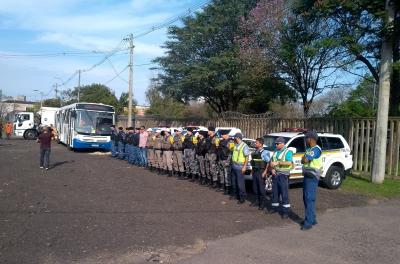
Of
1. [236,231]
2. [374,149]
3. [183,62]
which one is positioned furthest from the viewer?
[183,62]

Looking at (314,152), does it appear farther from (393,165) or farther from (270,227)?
(393,165)

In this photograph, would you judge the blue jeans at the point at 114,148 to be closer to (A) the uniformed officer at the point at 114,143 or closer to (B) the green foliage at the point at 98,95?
(A) the uniformed officer at the point at 114,143

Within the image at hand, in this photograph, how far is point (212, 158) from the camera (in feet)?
44.0

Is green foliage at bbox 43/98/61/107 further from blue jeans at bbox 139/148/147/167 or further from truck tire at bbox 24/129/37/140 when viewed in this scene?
blue jeans at bbox 139/148/147/167

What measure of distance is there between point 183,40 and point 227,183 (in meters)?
20.8

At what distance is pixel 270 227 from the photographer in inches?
352

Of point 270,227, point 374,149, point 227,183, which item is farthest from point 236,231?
point 374,149

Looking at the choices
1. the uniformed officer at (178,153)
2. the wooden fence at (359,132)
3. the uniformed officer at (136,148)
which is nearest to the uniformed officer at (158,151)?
the uniformed officer at (178,153)

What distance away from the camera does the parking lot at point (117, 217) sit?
696cm

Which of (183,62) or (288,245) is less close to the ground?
(183,62)

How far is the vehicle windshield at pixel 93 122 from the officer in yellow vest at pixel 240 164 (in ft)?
57.2

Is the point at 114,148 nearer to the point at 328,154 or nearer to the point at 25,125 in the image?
the point at 328,154

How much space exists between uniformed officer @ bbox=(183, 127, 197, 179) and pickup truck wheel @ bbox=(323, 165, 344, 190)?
165 inches

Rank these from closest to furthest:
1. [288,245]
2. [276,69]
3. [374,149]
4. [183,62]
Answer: [288,245]
[374,149]
[276,69]
[183,62]
